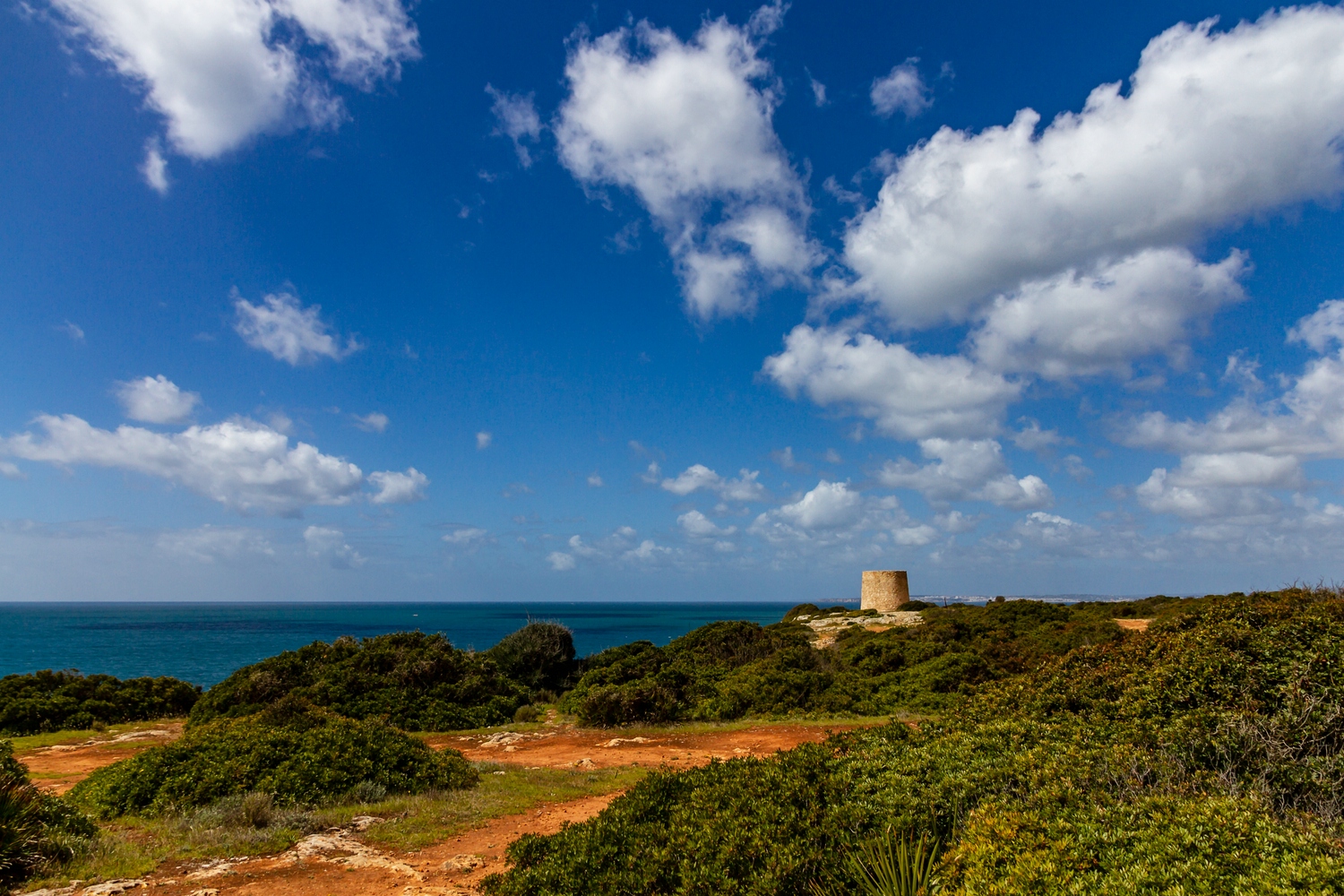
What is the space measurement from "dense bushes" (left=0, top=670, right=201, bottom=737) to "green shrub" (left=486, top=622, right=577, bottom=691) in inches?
425

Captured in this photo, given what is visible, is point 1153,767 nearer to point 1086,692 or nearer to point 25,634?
point 1086,692

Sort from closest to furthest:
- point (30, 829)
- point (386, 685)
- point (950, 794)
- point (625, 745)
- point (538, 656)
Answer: point (950, 794) < point (30, 829) < point (625, 745) < point (386, 685) < point (538, 656)

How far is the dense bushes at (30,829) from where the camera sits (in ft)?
20.1

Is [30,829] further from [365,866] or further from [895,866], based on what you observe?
[895,866]

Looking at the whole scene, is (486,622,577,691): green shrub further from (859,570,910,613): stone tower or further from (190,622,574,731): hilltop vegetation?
(859,570,910,613): stone tower

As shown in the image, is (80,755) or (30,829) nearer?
(30,829)

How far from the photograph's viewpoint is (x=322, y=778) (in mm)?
10094

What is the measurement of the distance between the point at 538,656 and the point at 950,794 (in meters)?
23.7

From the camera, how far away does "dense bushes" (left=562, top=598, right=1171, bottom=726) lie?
18.6 metres

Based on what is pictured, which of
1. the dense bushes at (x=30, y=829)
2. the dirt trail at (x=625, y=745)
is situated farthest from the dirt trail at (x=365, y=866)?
the dirt trail at (x=625, y=745)

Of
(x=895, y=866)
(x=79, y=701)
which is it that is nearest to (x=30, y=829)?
(x=895, y=866)

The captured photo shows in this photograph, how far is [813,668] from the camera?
79.7 ft

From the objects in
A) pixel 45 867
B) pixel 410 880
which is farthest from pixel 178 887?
pixel 410 880

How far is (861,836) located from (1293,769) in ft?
11.9
